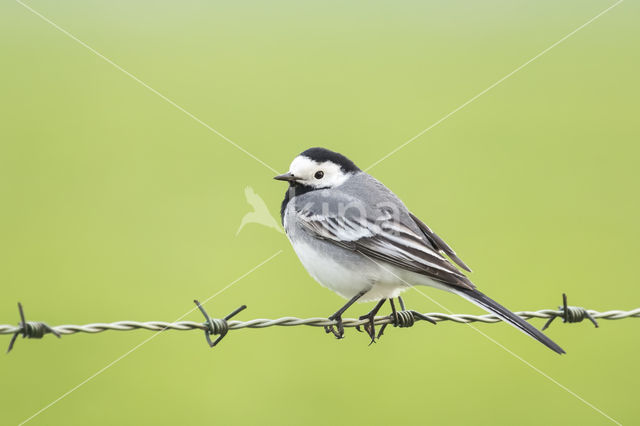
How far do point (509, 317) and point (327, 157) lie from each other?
1.84 m

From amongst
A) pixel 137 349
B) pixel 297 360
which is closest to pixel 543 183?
pixel 297 360

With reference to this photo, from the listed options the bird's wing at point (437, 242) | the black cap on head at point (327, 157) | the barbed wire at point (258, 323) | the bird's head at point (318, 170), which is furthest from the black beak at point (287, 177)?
the barbed wire at point (258, 323)

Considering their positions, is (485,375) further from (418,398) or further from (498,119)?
(498,119)

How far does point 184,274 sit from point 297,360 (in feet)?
7.49

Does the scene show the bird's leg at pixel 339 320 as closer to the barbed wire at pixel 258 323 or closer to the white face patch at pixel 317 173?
the barbed wire at pixel 258 323

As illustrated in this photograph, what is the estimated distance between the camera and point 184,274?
31.0 feet

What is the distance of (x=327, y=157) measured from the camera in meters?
4.97

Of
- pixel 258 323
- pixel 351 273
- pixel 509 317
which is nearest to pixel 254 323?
pixel 258 323

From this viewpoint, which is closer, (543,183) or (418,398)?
(418,398)

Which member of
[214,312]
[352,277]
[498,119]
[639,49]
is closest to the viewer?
[352,277]

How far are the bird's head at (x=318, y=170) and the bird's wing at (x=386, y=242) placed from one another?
430 mm

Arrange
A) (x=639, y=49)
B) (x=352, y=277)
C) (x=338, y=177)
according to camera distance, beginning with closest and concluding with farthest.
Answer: (x=352, y=277) < (x=338, y=177) < (x=639, y=49)

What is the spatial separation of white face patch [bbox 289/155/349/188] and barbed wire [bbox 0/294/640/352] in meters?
1.09

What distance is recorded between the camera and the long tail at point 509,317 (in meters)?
3.62
